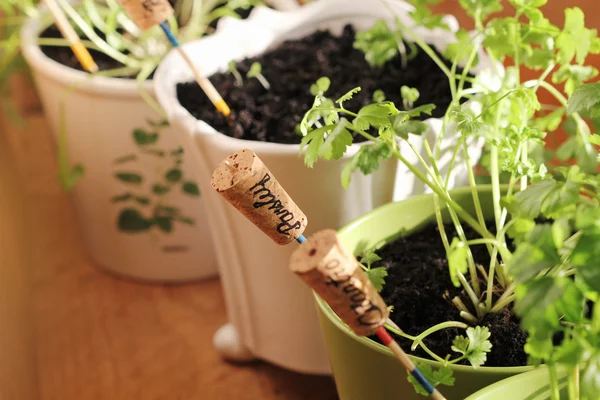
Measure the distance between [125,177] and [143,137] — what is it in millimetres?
83

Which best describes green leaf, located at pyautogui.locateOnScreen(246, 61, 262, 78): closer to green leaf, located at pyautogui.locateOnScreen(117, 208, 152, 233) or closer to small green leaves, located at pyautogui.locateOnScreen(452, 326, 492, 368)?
green leaf, located at pyautogui.locateOnScreen(117, 208, 152, 233)

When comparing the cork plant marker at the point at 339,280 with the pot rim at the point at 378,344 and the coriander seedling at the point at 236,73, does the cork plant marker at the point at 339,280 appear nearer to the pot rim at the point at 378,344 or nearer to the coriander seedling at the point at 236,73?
the pot rim at the point at 378,344

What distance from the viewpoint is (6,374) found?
2.58 ft

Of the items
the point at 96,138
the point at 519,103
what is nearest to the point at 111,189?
the point at 96,138

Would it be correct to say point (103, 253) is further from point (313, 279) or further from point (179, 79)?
point (313, 279)

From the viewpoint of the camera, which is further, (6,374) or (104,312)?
(104,312)

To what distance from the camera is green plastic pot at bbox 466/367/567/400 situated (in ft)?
1.48

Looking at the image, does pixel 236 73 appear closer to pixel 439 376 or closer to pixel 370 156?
pixel 370 156

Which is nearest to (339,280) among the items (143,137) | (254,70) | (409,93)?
(409,93)

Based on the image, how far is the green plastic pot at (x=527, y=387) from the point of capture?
45 cm

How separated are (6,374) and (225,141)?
376 millimetres

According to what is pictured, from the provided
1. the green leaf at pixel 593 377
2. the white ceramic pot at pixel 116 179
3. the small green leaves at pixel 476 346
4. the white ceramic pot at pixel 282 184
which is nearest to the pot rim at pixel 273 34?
the white ceramic pot at pixel 282 184

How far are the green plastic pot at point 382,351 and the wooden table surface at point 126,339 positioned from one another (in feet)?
1.02

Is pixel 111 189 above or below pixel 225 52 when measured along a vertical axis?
below
